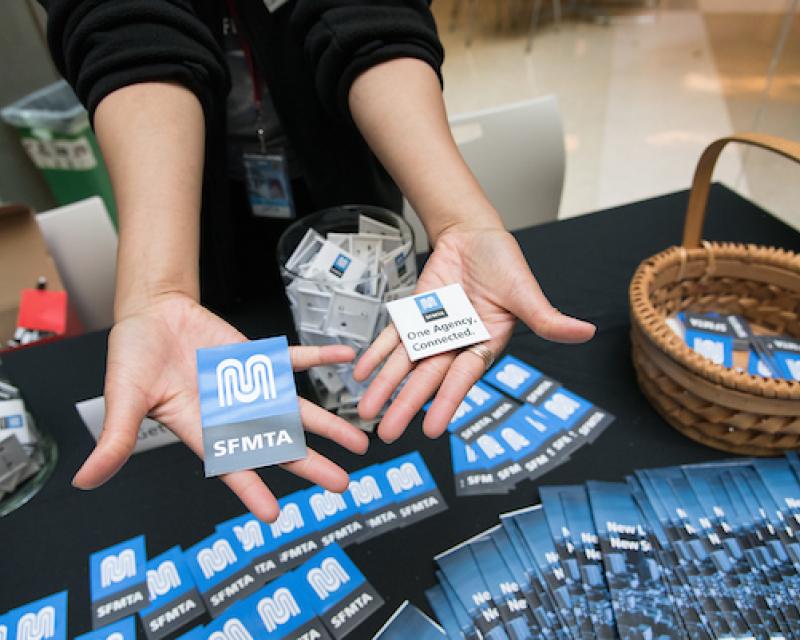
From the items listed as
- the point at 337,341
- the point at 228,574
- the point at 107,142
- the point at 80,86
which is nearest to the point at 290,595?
the point at 228,574

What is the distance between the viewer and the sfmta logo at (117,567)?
80cm

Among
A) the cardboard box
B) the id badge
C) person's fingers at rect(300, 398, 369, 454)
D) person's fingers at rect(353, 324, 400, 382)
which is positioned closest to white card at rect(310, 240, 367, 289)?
person's fingers at rect(353, 324, 400, 382)

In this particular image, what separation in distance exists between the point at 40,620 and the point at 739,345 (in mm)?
1168

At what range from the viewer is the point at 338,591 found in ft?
2.49

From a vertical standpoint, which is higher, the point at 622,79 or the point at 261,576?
the point at 261,576

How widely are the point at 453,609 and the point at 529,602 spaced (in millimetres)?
97

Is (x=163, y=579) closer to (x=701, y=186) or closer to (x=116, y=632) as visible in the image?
(x=116, y=632)

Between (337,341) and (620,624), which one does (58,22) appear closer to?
(337,341)

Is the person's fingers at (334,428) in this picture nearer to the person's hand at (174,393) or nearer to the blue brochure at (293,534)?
the person's hand at (174,393)

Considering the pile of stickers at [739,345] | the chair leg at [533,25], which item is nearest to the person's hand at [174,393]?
the pile of stickers at [739,345]

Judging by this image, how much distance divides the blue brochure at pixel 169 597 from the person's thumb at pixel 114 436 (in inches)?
8.5

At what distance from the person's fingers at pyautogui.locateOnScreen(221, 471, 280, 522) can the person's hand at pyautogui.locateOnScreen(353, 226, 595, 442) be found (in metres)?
0.15

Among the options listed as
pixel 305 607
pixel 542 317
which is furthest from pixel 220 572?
pixel 542 317

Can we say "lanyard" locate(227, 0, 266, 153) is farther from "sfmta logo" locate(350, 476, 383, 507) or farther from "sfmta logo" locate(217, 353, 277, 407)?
"sfmta logo" locate(350, 476, 383, 507)
